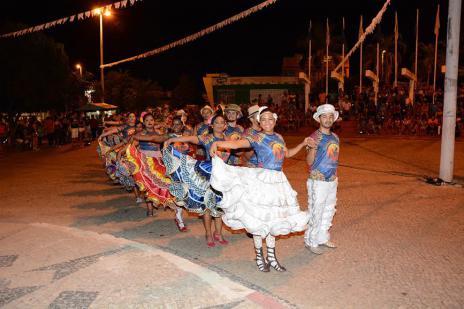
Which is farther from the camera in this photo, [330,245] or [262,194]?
[330,245]

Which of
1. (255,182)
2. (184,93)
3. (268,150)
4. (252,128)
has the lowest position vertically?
(255,182)

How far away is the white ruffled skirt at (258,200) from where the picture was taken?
5.28m

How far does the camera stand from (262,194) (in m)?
5.28

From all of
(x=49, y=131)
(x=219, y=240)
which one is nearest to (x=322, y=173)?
Result: (x=219, y=240)

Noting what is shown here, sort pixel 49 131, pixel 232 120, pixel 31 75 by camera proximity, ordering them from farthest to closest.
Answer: pixel 31 75
pixel 49 131
pixel 232 120

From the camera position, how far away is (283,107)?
2906cm

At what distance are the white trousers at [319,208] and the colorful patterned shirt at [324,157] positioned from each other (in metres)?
0.09

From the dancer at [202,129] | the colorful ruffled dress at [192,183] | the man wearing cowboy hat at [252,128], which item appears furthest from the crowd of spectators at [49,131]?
the colorful ruffled dress at [192,183]

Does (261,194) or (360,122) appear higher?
(360,122)

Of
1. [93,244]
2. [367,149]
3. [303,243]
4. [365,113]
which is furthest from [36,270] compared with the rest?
[365,113]

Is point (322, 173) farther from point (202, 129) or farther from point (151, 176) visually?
point (202, 129)

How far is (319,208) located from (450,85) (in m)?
6.15

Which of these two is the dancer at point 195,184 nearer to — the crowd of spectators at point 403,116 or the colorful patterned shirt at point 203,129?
the colorful patterned shirt at point 203,129

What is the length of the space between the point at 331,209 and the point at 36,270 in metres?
3.54
